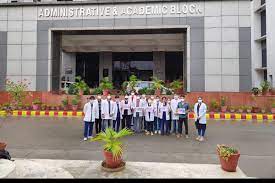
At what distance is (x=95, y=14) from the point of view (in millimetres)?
22766

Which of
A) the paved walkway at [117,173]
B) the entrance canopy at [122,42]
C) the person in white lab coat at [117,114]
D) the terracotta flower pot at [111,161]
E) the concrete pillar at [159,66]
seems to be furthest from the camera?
the concrete pillar at [159,66]

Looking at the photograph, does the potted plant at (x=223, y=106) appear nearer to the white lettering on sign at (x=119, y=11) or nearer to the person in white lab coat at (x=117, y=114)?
the white lettering on sign at (x=119, y=11)

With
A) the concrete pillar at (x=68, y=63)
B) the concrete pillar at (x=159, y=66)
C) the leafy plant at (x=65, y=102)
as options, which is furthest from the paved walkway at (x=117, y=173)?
the concrete pillar at (x=68, y=63)

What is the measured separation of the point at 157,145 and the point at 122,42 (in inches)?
857

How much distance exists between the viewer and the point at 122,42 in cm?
3111

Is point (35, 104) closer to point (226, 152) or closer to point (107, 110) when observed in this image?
point (107, 110)

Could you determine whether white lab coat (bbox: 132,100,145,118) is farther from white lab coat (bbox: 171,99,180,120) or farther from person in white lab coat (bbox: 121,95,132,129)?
white lab coat (bbox: 171,99,180,120)

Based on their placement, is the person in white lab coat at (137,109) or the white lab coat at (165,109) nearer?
the white lab coat at (165,109)

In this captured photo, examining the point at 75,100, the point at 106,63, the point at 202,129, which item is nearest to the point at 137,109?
the point at 202,129

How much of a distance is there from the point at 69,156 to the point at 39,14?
56.0 feet

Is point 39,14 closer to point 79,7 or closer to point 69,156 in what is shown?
point 79,7

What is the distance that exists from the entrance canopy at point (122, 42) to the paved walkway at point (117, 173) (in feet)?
69.4

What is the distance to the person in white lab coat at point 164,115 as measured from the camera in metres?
12.8

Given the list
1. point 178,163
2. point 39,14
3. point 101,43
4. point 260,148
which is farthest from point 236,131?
point 101,43
